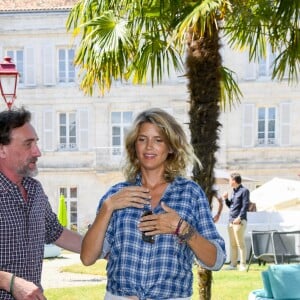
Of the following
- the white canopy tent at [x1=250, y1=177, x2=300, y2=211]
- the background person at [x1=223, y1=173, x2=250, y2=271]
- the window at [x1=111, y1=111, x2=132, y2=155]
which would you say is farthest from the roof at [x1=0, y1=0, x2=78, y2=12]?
the background person at [x1=223, y1=173, x2=250, y2=271]

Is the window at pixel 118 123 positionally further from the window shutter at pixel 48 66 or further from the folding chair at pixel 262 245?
the folding chair at pixel 262 245

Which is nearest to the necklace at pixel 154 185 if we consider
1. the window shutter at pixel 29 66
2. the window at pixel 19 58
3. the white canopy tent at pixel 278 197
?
the white canopy tent at pixel 278 197

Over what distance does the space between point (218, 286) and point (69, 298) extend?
215cm

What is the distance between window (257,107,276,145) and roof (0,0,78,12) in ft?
28.5

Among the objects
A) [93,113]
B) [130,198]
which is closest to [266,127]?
[93,113]

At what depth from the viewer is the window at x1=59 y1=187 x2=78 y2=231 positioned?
2967 cm

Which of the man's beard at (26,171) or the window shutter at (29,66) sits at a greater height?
the window shutter at (29,66)

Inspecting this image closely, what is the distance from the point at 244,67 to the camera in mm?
29766

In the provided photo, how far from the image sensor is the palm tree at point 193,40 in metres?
7.84

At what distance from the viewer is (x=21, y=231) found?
11.6 ft

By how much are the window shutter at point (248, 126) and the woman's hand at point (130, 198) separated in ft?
86.2

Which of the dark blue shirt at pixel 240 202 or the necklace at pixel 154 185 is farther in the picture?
the dark blue shirt at pixel 240 202

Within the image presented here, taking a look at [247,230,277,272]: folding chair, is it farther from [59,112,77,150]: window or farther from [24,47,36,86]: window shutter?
[24,47,36,86]: window shutter

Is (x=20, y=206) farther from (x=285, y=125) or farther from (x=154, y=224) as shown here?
(x=285, y=125)
